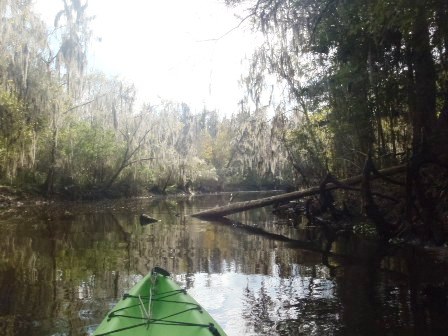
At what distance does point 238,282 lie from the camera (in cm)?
705

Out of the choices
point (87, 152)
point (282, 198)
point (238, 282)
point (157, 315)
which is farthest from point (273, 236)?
point (87, 152)

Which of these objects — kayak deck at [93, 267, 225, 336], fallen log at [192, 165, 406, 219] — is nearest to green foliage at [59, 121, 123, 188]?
fallen log at [192, 165, 406, 219]

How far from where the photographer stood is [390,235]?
10211mm

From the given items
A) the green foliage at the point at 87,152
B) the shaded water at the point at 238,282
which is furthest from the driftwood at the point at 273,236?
the green foliage at the point at 87,152

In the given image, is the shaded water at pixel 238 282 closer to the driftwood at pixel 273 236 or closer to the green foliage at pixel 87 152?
the driftwood at pixel 273 236

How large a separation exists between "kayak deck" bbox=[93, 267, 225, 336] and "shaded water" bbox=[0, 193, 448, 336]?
749 mm

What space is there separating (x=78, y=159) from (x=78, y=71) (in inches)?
222

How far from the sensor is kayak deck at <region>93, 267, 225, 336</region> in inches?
145

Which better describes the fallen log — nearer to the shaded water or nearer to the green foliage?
the shaded water

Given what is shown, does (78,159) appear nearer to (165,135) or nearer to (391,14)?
(165,135)

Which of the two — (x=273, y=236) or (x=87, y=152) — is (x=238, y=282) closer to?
(x=273, y=236)

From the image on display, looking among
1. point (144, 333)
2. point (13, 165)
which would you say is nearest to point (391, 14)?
point (144, 333)

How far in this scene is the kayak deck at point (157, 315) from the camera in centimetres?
369

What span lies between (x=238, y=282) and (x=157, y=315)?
3134 millimetres
